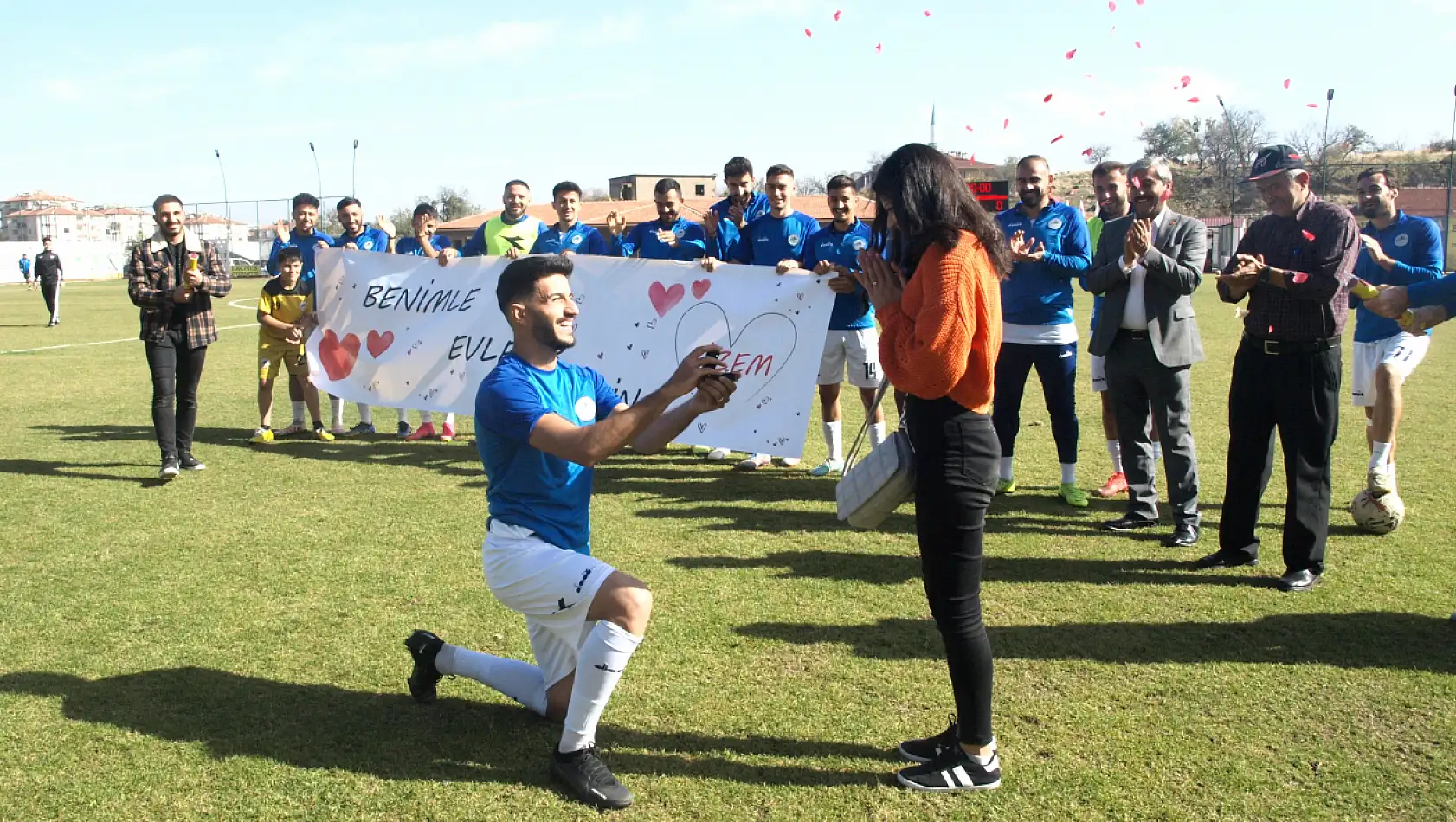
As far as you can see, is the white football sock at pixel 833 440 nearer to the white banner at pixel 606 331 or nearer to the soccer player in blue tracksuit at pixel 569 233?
the white banner at pixel 606 331

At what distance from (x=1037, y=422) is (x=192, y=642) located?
A: 7712 millimetres

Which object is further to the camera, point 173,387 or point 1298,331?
point 173,387

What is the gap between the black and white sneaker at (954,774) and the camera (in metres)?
3.40

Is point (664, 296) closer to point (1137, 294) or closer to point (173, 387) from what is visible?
point (1137, 294)

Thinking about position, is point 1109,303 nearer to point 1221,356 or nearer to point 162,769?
point 162,769

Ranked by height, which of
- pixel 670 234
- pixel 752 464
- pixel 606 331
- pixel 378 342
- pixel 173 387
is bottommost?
pixel 752 464

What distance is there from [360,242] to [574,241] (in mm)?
2443

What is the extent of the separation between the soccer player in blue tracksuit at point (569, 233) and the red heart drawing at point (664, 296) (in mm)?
880

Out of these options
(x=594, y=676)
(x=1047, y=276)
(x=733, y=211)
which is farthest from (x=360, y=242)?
(x=594, y=676)

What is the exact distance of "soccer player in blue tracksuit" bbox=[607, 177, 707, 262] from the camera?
28.7 feet

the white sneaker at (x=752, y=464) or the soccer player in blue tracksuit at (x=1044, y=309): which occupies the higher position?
the soccer player in blue tracksuit at (x=1044, y=309)

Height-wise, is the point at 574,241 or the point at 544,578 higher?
the point at 574,241

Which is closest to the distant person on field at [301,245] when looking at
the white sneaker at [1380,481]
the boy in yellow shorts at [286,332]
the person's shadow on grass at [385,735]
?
the boy in yellow shorts at [286,332]

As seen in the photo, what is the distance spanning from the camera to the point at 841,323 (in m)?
8.00
